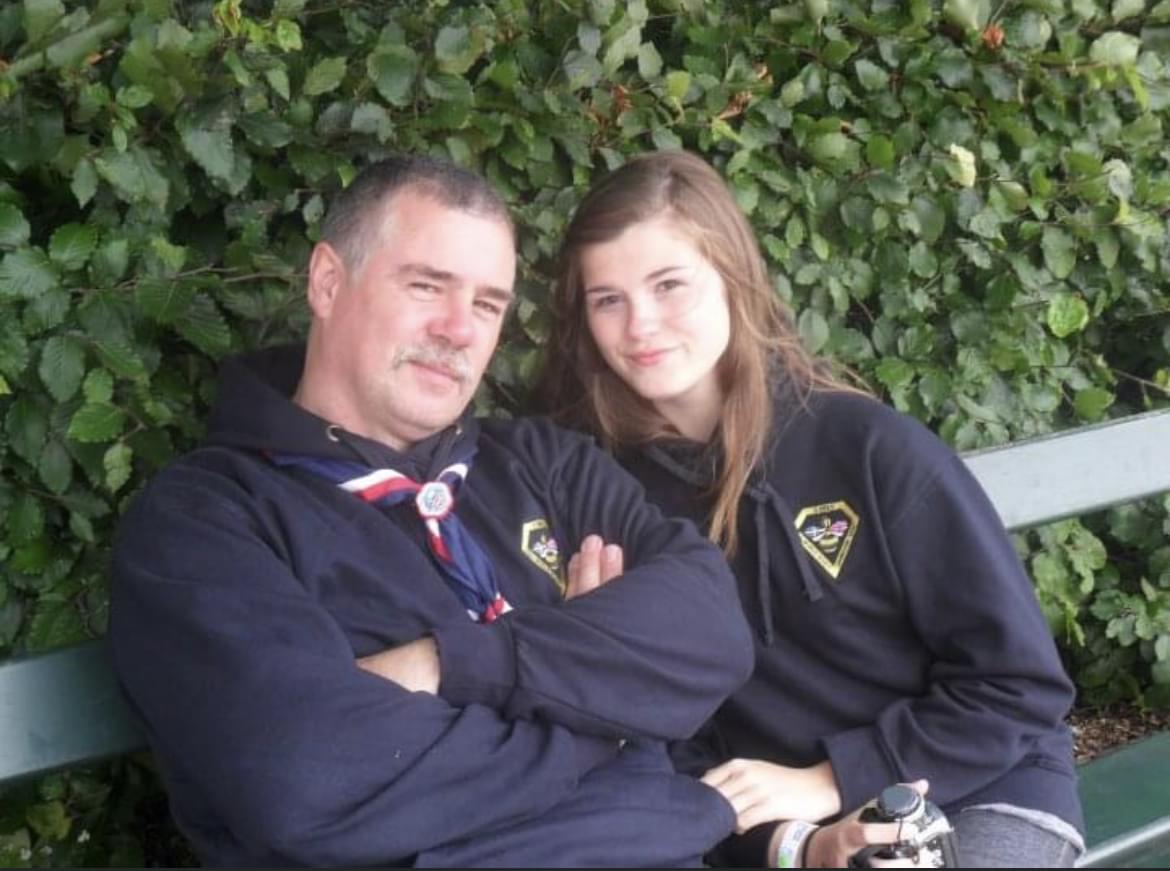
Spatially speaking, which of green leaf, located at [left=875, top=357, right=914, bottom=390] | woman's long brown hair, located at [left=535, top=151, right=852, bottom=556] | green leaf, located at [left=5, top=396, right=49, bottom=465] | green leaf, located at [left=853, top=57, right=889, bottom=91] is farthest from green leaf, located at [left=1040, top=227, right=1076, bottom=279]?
green leaf, located at [left=5, top=396, right=49, bottom=465]

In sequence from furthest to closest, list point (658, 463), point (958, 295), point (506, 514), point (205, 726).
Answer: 1. point (958, 295)
2. point (658, 463)
3. point (506, 514)
4. point (205, 726)

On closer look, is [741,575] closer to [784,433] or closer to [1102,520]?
[784,433]

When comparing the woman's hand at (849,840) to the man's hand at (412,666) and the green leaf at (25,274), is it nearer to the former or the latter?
the man's hand at (412,666)

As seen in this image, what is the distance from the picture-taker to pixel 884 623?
261cm

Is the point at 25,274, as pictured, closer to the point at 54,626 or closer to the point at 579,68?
the point at 54,626

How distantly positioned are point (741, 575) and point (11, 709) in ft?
4.07

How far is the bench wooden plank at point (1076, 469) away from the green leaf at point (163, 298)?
5.22ft

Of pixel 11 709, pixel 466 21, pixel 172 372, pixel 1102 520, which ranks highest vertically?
pixel 466 21

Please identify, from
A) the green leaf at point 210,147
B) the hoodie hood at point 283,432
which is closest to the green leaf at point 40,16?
the green leaf at point 210,147

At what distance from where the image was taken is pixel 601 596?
2.23 m

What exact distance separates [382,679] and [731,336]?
1.03 meters

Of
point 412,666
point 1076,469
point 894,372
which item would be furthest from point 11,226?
point 1076,469

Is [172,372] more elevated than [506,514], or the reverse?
[172,372]

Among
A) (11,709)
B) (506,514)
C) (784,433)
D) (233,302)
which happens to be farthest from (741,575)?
(11,709)
